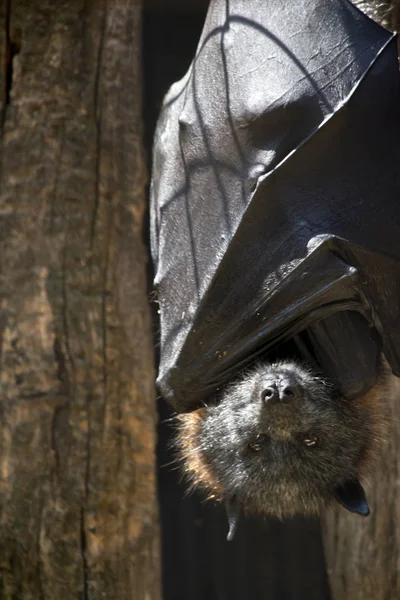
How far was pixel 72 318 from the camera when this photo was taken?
341 centimetres

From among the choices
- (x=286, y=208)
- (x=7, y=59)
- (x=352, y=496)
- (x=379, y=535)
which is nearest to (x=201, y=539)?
(x=379, y=535)

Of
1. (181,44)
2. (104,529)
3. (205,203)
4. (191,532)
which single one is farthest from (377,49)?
(191,532)

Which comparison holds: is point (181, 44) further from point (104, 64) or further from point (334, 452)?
point (334, 452)

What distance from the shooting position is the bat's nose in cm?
299

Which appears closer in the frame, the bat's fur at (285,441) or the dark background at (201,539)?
the bat's fur at (285,441)

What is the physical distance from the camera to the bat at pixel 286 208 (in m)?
2.92

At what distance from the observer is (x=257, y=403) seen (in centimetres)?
307

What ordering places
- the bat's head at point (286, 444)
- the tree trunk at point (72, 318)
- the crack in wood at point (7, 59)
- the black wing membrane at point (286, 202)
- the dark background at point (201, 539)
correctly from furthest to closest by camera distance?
the dark background at point (201, 539), the crack in wood at point (7, 59), the tree trunk at point (72, 318), the bat's head at point (286, 444), the black wing membrane at point (286, 202)

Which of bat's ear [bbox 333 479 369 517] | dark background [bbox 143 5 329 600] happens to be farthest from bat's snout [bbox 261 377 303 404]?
dark background [bbox 143 5 329 600]

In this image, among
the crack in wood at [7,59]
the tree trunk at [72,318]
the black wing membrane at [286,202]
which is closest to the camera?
the black wing membrane at [286,202]

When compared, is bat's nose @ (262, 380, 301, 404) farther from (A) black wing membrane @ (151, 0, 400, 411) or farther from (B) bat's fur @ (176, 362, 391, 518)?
(A) black wing membrane @ (151, 0, 400, 411)

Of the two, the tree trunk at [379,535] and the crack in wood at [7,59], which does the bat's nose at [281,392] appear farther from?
the crack in wood at [7,59]

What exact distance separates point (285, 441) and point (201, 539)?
2.05 metres

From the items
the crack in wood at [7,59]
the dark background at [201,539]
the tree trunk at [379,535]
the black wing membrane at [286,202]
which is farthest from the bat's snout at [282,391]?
the dark background at [201,539]
